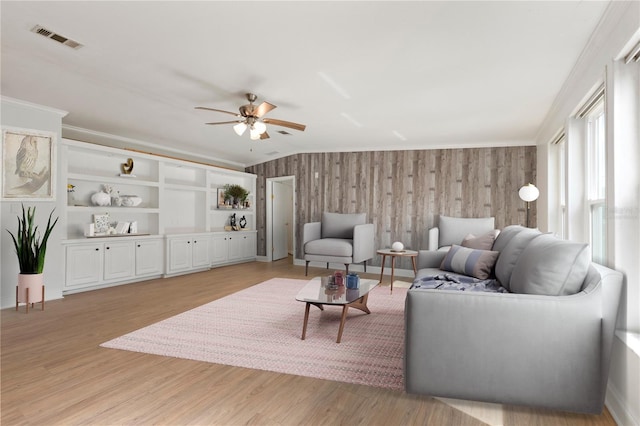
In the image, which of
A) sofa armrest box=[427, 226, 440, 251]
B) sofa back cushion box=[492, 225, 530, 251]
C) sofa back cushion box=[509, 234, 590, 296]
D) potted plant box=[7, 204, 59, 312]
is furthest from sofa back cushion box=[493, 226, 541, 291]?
potted plant box=[7, 204, 59, 312]

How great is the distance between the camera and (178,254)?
593 centimetres

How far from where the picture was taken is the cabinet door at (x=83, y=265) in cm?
447

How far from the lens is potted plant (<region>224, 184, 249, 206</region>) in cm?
726

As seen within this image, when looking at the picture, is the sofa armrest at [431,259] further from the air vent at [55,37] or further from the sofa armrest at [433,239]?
the air vent at [55,37]

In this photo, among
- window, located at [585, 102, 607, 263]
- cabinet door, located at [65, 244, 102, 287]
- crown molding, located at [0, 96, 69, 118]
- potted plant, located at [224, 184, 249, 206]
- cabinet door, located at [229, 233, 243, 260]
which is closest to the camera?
window, located at [585, 102, 607, 263]

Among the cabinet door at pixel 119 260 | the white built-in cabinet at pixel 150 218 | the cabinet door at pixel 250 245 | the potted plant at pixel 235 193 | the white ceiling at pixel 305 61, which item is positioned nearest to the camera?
the white ceiling at pixel 305 61

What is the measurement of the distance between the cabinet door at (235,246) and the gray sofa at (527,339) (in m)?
5.57

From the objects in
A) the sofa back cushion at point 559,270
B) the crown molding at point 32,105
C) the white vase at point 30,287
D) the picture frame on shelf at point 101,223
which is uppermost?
the crown molding at point 32,105

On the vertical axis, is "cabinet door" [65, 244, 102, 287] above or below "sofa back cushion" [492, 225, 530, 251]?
below

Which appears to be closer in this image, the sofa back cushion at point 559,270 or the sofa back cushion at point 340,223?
the sofa back cushion at point 559,270

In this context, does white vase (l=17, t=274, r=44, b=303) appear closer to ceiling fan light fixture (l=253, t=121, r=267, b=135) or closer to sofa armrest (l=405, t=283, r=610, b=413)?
ceiling fan light fixture (l=253, t=121, r=267, b=135)

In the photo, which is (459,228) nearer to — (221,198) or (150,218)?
(221,198)

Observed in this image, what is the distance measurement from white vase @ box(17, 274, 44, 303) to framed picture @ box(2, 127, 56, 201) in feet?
2.80

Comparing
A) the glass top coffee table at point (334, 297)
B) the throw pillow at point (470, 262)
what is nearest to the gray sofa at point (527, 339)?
the glass top coffee table at point (334, 297)
